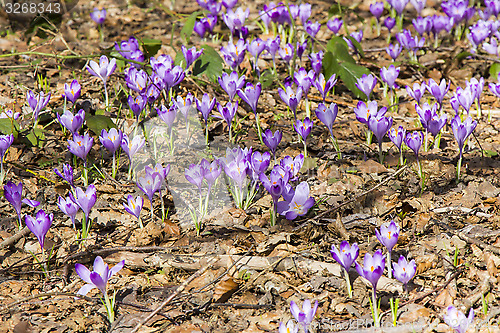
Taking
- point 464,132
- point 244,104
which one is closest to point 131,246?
point 244,104

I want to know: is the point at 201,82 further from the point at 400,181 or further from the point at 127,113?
the point at 400,181

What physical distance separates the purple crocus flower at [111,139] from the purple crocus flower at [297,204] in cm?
107

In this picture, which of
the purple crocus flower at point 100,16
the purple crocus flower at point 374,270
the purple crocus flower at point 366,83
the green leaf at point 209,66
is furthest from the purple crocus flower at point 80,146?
the purple crocus flower at point 100,16

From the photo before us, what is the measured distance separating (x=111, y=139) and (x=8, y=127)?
0.80 m

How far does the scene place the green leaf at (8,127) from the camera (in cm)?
296

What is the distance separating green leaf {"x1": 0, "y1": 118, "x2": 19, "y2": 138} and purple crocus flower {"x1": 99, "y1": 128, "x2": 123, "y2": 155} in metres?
0.68

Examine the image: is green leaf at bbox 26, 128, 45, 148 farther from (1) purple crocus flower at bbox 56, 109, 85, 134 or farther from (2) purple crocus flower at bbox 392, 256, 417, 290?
(2) purple crocus flower at bbox 392, 256, 417, 290

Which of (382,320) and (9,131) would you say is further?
(9,131)

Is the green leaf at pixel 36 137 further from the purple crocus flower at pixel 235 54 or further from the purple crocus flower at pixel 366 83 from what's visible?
the purple crocus flower at pixel 366 83

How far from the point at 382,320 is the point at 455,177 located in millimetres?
1267

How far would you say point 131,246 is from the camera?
7.81 ft

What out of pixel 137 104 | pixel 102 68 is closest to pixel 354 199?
pixel 137 104

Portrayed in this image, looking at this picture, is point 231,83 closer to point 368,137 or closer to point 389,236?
point 368,137

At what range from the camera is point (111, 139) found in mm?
2775
